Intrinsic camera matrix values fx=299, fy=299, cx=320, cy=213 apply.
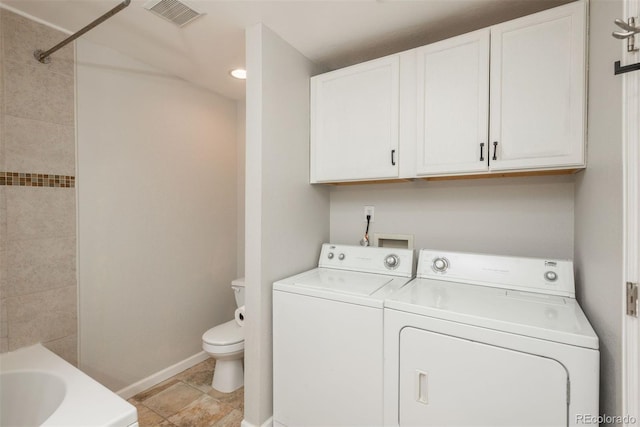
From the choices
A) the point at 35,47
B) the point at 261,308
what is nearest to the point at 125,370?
the point at 261,308

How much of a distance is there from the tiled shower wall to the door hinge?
260 cm

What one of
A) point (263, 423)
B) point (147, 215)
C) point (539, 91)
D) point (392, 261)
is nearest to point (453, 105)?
point (539, 91)

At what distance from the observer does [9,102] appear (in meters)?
1.59

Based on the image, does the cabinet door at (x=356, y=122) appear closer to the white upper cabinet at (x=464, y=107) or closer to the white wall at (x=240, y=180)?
the white upper cabinet at (x=464, y=107)

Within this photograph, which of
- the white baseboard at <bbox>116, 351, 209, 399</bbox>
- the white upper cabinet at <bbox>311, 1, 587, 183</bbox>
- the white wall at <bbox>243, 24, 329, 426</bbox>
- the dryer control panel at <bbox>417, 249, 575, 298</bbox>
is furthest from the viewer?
the white baseboard at <bbox>116, 351, 209, 399</bbox>

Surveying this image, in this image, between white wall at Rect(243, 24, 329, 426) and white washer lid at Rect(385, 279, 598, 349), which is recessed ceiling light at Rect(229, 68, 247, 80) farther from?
white washer lid at Rect(385, 279, 598, 349)

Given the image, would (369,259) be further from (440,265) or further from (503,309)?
(503,309)

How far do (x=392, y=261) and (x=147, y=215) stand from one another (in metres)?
1.83

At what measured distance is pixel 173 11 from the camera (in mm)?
1586

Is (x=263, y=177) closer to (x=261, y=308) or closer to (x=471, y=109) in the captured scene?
(x=261, y=308)

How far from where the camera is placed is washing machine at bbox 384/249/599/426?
1044 millimetres

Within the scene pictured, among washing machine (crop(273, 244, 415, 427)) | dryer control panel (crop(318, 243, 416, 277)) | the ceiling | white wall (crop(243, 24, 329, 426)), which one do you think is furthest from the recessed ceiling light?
washing machine (crop(273, 244, 415, 427))

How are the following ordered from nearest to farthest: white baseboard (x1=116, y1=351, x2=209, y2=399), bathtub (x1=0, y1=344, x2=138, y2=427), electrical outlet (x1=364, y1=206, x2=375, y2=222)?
bathtub (x1=0, y1=344, x2=138, y2=427) < white baseboard (x1=116, y1=351, x2=209, y2=399) < electrical outlet (x1=364, y1=206, x2=375, y2=222)

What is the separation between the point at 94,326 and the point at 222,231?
3.97ft
